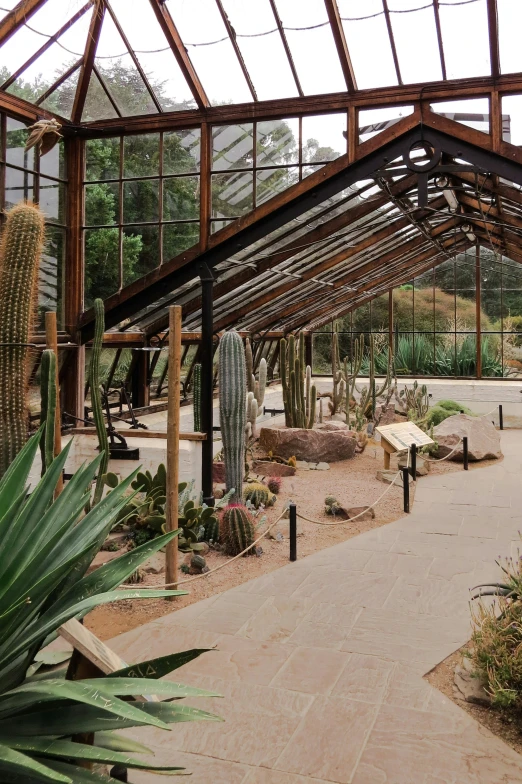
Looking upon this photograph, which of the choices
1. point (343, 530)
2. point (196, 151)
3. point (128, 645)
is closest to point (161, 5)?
point (196, 151)

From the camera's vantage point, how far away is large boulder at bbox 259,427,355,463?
9875mm

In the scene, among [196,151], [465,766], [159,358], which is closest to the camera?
[465,766]

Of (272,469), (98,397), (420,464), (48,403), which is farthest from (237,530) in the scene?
(420,464)

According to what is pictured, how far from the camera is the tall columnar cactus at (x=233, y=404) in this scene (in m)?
6.40

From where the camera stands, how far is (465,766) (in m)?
2.69

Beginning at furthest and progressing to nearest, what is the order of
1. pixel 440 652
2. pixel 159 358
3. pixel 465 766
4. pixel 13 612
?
pixel 159 358, pixel 440 652, pixel 465 766, pixel 13 612

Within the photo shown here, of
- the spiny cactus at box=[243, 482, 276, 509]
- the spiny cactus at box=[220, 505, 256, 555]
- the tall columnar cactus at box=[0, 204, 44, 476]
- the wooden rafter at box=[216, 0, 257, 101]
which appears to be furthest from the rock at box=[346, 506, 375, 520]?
the wooden rafter at box=[216, 0, 257, 101]

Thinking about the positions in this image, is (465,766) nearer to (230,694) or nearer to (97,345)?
(230,694)

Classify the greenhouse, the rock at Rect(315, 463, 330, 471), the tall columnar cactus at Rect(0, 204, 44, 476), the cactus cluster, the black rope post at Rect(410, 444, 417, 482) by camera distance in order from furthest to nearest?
the cactus cluster
the rock at Rect(315, 463, 330, 471)
the black rope post at Rect(410, 444, 417, 482)
the tall columnar cactus at Rect(0, 204, 44, 476)
the greenhouse

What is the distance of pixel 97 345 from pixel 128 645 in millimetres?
1837

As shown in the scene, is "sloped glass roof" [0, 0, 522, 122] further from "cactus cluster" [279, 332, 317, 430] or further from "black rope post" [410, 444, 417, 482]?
"black rope post" [410, 444, 417, 482]

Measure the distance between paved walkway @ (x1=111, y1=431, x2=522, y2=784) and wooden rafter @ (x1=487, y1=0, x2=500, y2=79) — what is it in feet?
15.0

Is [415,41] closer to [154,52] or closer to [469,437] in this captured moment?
[154,52]

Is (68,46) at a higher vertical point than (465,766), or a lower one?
higher
